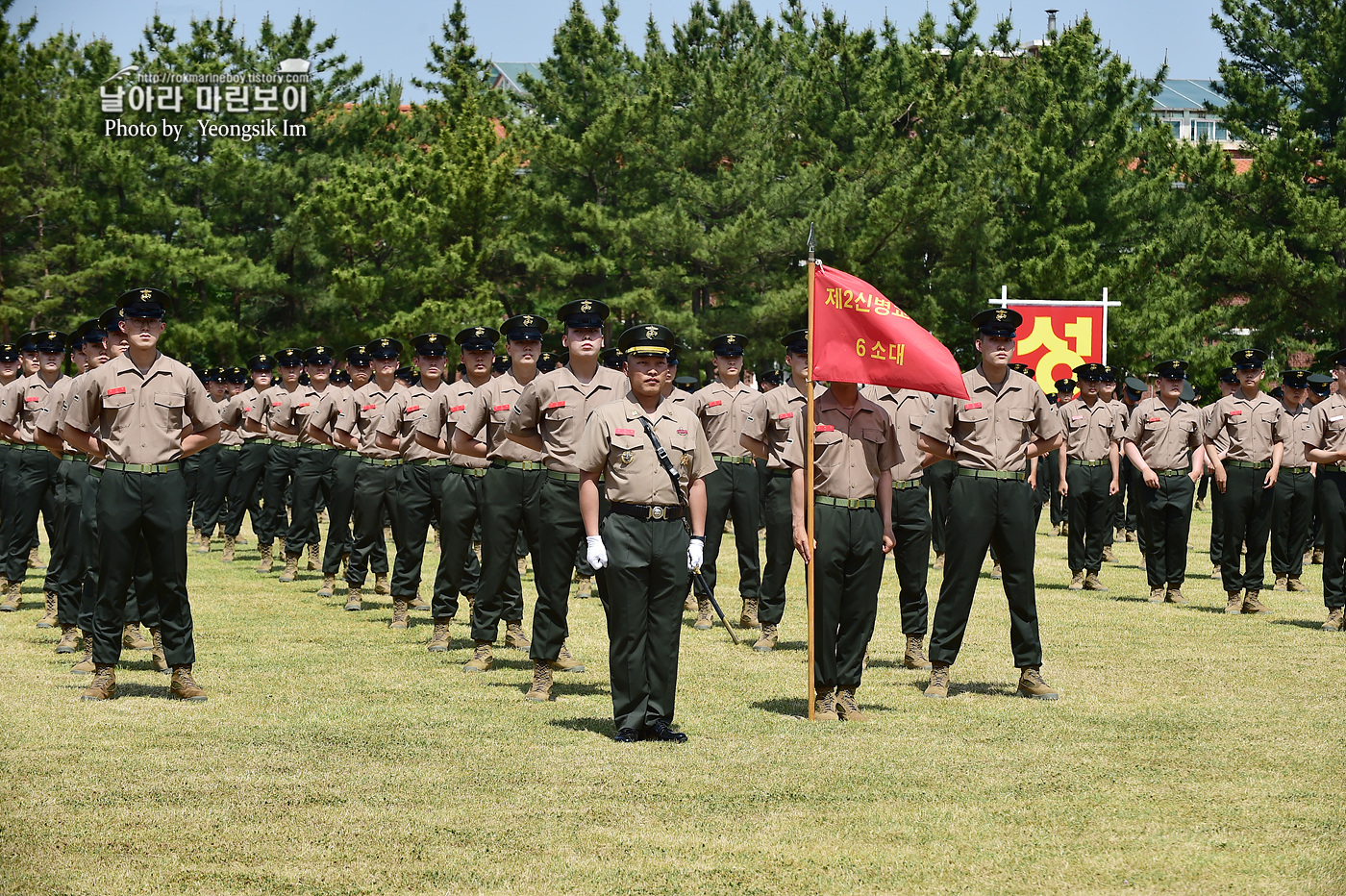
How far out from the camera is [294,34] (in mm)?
45125

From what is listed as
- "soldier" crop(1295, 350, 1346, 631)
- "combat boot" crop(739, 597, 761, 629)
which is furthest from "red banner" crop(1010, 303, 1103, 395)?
"combat boot" crop(739, 597, 761, 629)

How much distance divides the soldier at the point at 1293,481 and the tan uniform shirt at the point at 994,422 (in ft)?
19.1

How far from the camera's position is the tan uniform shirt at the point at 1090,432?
1822 centimetres

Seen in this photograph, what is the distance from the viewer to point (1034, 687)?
34.1 ft

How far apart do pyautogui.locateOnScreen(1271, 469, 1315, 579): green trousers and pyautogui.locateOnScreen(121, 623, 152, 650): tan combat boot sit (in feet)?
36.7

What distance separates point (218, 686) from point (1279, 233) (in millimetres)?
34598

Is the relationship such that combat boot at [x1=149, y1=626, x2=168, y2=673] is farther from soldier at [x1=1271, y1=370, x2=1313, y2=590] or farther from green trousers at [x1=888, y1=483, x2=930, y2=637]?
soldier at [x1=1271, y1=370, x2=1313, y2=590]

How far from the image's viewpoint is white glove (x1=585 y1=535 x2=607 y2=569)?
872 cm

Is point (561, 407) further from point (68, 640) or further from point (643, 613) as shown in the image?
point (68, 640)

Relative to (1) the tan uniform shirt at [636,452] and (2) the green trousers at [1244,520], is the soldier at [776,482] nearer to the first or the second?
(1) the tan uniform shirt at [636,452]

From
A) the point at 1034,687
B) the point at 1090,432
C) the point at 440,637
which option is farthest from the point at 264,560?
the point at 1034,687

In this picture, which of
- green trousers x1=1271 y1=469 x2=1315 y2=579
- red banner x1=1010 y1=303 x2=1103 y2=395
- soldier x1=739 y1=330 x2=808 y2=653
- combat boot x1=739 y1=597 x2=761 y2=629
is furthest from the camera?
red banner x1=1010 y1=303 x2=1103 y2=395

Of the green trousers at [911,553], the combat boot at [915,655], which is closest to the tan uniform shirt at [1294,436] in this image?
the green trousers at [911,553]

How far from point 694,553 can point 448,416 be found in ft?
14.9
